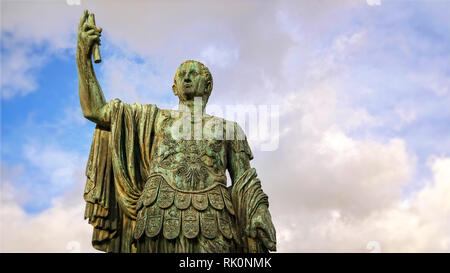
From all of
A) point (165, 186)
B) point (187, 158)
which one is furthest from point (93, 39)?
point (165, 186)

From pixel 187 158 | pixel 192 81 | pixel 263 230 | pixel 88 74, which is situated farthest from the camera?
pixel 192 81

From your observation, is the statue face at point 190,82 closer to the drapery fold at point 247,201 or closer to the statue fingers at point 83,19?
the drapery fold at point 247,201

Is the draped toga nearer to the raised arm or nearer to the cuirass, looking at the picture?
the cuirass

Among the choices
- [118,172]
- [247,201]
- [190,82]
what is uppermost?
[190,82]

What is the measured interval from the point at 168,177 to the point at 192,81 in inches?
75.3

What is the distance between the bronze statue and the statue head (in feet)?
0.06

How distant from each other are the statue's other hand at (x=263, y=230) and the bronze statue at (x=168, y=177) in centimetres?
2

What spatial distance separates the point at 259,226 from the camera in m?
9.31

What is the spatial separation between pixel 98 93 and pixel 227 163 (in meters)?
2.42

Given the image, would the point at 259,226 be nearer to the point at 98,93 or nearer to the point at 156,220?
the point at 156,220

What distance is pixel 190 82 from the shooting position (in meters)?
10.3

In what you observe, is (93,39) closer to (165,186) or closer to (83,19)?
(83,19)

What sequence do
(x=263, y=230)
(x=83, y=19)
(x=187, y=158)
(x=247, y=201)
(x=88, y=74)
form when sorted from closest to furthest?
(x=263, y=230), (x=187, y=158), (x=247, y=201), (x=88, y=74), (x=83, y=19)
